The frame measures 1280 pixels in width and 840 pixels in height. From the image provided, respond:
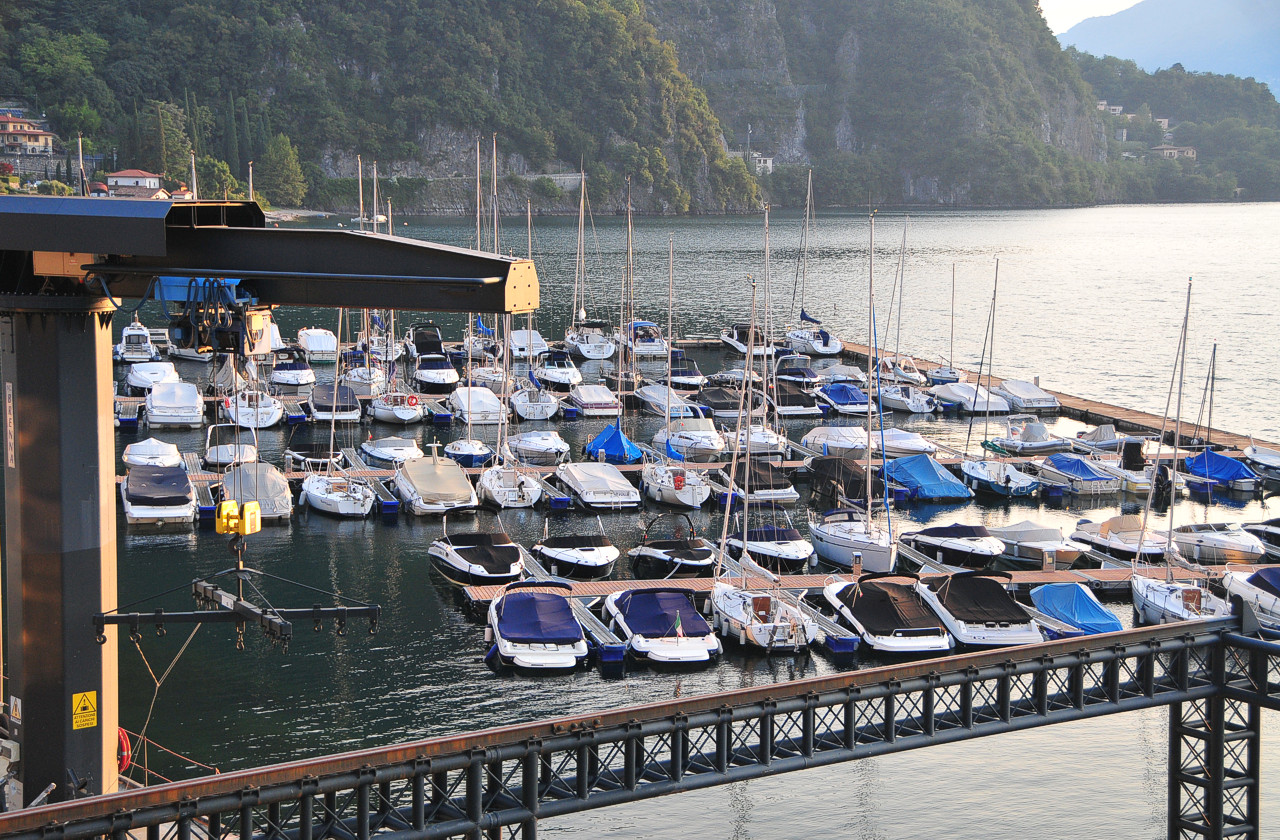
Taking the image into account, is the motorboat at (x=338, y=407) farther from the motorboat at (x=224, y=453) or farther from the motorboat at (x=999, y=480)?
the motorboat at (x=999, y=480)

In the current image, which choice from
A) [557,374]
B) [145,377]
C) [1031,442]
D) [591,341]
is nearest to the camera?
[1031,442]

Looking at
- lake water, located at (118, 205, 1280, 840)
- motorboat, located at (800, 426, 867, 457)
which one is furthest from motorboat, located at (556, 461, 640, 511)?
motorboat, located at (800, 426, 867, 457)

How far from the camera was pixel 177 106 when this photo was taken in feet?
614

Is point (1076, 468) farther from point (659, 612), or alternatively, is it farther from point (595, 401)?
point (659, 612)

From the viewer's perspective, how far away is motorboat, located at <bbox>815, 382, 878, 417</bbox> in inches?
2373

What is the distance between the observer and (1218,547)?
36.8m

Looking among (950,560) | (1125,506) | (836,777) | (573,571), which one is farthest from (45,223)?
(1125,506)

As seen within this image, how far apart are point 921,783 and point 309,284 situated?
1726 centimetres

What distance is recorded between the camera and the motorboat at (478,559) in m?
33.7

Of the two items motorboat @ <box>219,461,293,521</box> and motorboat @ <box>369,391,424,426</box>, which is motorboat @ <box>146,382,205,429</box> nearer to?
motorboat @ <box>369,391,424,426</box>

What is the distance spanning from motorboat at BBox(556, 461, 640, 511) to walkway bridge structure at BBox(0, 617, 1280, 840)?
57.6ft

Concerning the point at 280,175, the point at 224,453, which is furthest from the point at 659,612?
the point at 280,175

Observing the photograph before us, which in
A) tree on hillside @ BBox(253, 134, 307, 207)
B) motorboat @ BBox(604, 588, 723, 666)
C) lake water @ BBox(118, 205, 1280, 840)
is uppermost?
tree on hillside @ BBox(253, 134, 307, 207)

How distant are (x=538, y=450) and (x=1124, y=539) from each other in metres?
20.6
